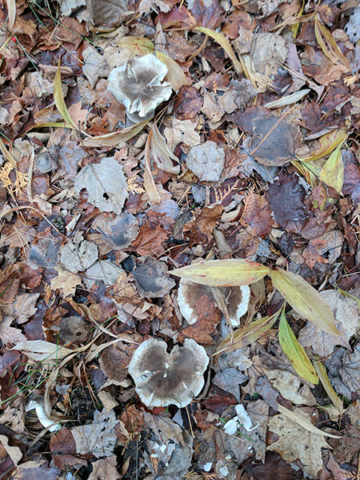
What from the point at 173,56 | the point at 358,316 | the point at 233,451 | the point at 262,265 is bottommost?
the point at 233,451

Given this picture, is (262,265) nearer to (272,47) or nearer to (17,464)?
(272,47)

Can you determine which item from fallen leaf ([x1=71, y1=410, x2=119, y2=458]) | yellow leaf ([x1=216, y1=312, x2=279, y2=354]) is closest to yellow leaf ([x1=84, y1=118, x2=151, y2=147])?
yellow leaf ([x1=216, y1=312, x2=279, y2=354])

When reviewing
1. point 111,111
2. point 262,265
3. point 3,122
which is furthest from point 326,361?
point 3,122

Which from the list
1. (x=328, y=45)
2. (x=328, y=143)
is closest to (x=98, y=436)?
(x=328, y=143)

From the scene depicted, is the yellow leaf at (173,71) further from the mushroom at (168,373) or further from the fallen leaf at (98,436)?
the fallen leaf at (98,436)

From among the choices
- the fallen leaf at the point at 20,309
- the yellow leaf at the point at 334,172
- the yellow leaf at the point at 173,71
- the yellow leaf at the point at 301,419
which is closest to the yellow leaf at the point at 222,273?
the yellow leaf at the point at 334,172

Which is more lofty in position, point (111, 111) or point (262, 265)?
point (111, 111)
